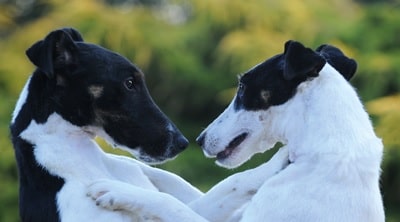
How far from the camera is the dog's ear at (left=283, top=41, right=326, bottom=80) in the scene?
3834 mm

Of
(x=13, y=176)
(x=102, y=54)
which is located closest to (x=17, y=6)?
(x=13, y=176)

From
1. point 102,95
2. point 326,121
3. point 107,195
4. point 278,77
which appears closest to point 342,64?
point 278,77

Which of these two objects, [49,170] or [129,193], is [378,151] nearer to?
[129,193]

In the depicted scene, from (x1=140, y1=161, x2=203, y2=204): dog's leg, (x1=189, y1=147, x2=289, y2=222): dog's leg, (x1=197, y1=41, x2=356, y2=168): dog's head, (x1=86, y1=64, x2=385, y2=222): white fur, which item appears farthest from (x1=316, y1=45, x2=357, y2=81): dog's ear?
(x1=140, y1=161, x2=203, y2=204): dog's leg

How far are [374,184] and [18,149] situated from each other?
1.47 m

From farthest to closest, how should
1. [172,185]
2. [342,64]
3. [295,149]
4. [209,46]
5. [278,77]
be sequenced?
[209,46] → [172,185] → [342,64] → [278,77] → [295,149]

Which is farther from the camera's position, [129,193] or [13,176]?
[13,176]

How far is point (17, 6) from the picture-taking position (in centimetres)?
1330

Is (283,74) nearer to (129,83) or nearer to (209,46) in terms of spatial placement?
(129,83)

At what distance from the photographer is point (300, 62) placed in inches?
151

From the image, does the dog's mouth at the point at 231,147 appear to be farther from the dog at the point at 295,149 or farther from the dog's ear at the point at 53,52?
the dog's ear at the point at 53,52

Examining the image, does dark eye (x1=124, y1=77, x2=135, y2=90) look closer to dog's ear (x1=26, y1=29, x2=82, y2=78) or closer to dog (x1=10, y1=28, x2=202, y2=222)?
dog (x1=10, y1=28, x2=202, y2=222)

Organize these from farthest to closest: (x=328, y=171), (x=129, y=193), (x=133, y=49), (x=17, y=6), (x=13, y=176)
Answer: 1. (x=17, y=6)
2. (x=133, y=49)
3. (x=13, y=176)
4. (x=129, y=193)
5. (x=328, y=171)

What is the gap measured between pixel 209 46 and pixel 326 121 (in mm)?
7220
